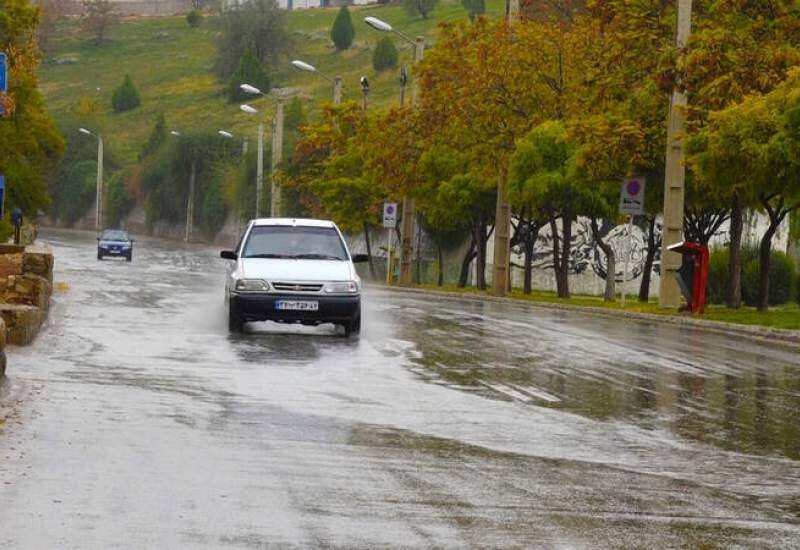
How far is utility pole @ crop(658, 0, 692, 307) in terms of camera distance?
132 ft

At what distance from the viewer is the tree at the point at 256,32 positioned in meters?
188

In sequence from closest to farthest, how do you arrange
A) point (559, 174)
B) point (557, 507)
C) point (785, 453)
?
1. point (557, 507)
2. point (785, 453)
3. point (559, 174)

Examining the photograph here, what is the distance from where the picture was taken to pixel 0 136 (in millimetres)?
66875

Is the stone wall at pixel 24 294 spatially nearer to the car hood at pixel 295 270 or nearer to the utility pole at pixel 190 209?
the car hood at pixel 295 270

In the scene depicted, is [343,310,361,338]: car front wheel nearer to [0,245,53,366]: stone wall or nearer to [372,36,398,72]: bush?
[0,245,53,366]: stone wall

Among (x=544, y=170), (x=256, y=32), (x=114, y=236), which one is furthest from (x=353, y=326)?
(x=256, y=32)

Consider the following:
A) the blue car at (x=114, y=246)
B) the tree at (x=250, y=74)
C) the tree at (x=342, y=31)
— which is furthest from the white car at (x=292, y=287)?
the tree at (x=342, y=31)

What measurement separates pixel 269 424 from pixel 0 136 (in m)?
54.1

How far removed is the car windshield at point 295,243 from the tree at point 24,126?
31.4 m

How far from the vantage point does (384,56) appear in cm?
17725

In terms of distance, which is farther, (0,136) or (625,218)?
(0,136)

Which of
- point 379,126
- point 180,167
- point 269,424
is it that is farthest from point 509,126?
point 180,167

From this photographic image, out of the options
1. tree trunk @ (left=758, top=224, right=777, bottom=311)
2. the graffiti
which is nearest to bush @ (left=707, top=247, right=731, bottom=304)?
the graffiti

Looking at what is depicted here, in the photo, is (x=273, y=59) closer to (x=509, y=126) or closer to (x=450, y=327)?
(x=509, y=126)
